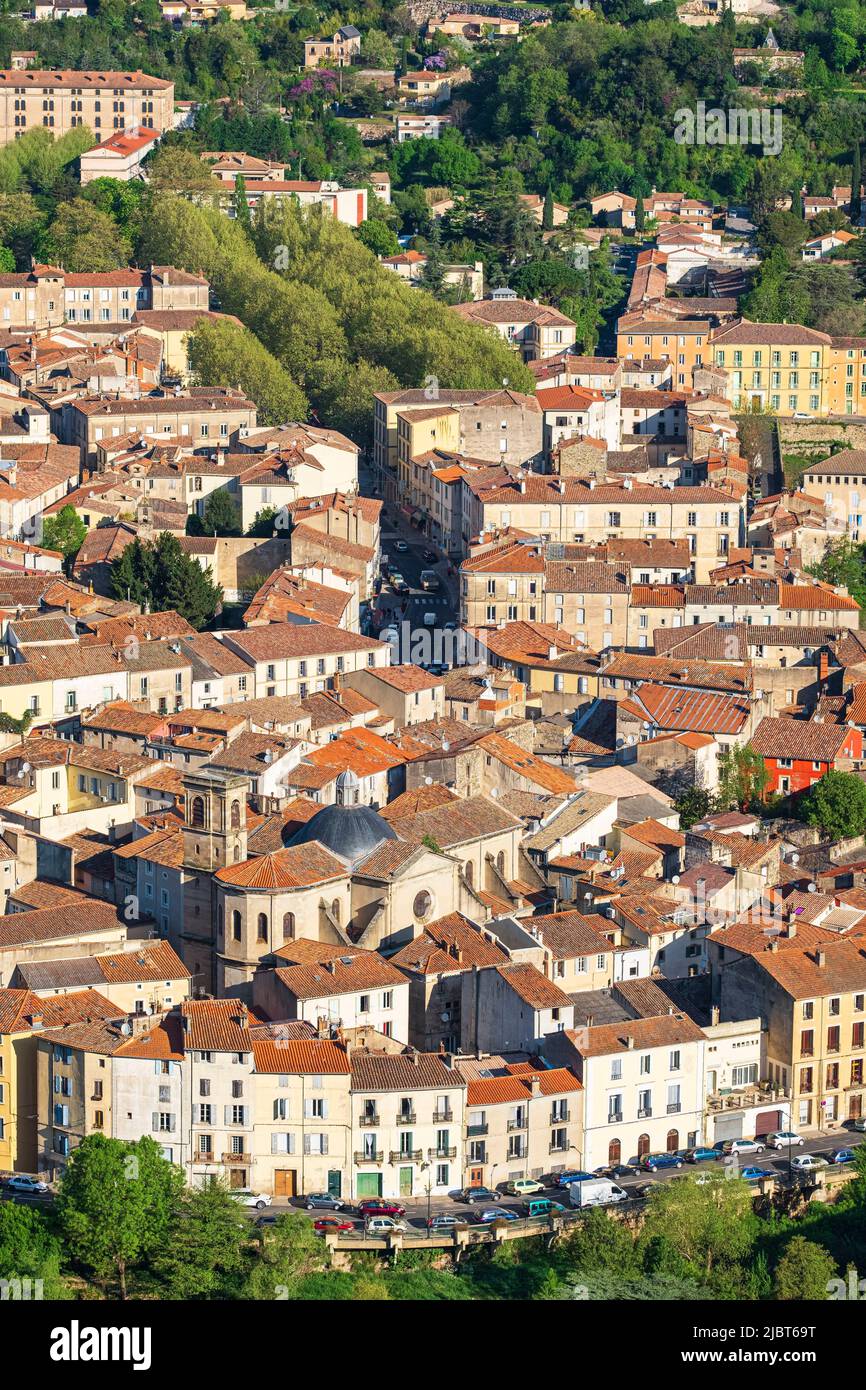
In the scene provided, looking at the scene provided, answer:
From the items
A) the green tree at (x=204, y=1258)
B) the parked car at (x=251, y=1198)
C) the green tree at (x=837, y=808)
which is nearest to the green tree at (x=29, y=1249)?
the green tree at (x=204, y=1258)

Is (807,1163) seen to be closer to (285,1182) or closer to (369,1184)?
(369,1184)

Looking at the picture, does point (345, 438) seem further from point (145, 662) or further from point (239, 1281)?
point (239, 1281)

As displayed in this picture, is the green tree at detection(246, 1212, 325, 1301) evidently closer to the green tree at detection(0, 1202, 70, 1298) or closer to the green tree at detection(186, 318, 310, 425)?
the green tree at detection(0, 1202, 70, 1298)

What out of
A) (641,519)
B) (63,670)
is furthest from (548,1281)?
(641,519)

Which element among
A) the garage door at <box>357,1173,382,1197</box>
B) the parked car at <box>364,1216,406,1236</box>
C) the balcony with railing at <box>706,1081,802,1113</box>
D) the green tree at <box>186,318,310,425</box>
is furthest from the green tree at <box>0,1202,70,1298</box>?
the green tree at <box>186,318,310,425</box>

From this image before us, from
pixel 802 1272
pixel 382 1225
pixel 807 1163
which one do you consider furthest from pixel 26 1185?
pixel 807 1163

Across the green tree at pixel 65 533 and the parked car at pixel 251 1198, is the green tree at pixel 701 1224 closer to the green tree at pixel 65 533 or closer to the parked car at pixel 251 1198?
the parked car at pixel 251 1198
